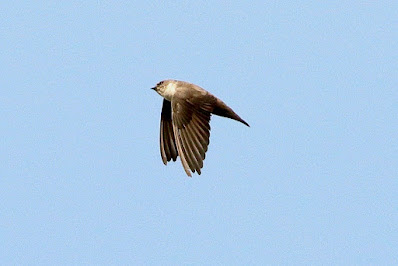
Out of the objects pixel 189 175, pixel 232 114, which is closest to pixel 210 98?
pixel 232 114

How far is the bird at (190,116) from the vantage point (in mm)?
10227

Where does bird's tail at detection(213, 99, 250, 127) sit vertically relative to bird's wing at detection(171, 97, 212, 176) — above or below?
above

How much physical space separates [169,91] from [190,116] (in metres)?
0.78

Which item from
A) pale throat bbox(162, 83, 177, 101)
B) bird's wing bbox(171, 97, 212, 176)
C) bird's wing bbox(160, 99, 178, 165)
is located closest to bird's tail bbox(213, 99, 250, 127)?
bird's wing bbox(171, 97, 212, 176)

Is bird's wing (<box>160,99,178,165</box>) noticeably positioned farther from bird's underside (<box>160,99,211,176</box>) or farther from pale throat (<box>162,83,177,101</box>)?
bird's underside (<box>160,99,211,176</box>)

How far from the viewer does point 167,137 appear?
37.9ft

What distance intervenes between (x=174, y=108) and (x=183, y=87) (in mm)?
461

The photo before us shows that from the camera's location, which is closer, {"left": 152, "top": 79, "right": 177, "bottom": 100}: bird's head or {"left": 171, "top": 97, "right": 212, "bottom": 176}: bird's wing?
{"left": 171, "top": 97, "right": 212, "bottom": 176}: bird's wing

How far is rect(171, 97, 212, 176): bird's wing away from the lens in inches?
401

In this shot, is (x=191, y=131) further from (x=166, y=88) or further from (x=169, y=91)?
(x=166, y=88)

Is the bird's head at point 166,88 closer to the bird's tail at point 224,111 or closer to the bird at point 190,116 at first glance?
the bird at point 190,116

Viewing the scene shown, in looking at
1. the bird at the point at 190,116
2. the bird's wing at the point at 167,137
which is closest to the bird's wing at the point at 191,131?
the bird at the point at 190,116

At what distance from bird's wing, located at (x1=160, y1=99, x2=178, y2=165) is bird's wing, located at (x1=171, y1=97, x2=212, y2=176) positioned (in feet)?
3.06

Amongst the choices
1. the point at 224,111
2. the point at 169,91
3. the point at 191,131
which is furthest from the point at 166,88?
the point at 191,131
